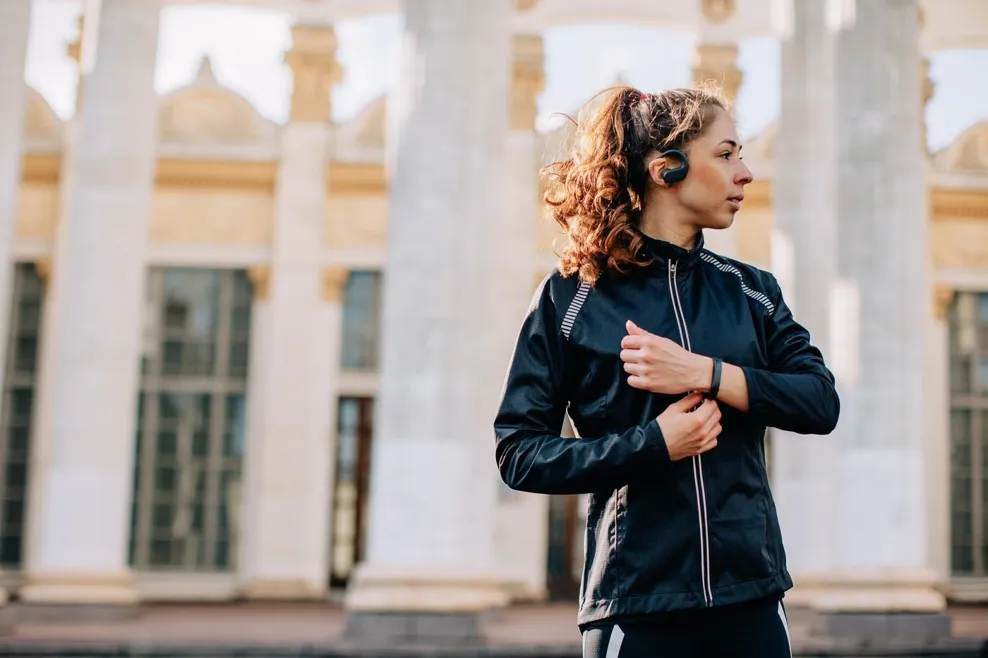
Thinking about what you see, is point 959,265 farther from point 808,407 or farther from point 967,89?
point 808,407

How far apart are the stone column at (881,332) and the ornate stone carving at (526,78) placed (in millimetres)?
10560

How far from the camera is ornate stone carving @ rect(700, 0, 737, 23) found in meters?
25.7

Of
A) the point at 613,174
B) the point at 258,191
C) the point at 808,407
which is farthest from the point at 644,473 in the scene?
the point at 258,191

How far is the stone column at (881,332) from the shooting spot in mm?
14453

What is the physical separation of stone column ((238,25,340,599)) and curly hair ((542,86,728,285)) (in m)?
21.9

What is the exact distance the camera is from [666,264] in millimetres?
3090

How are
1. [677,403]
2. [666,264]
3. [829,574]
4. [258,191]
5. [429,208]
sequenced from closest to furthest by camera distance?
[677,403] → [666,264] → [429,208] → [829,574] → [258,191]

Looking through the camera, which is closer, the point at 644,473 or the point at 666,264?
the point at 644,473

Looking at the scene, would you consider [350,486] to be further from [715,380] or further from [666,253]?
[715,380]

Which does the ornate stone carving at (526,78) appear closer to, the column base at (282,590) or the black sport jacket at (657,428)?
the column base at (282,590)

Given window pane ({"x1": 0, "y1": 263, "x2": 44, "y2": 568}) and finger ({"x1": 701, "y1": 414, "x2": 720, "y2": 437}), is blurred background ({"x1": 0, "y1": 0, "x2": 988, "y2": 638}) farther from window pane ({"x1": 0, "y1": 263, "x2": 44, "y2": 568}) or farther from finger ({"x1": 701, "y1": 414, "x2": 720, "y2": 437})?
finger ({"x1": 701, "y1": 414, "x2": 720, "y2": 437})

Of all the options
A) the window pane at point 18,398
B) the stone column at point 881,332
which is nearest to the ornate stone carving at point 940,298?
the stone column at point 881,332

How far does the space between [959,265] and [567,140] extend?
24.2 meters

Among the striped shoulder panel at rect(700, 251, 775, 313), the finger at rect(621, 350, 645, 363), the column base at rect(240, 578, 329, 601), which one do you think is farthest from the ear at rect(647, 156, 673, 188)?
the column base at rect(240, 578, 329, 601)
